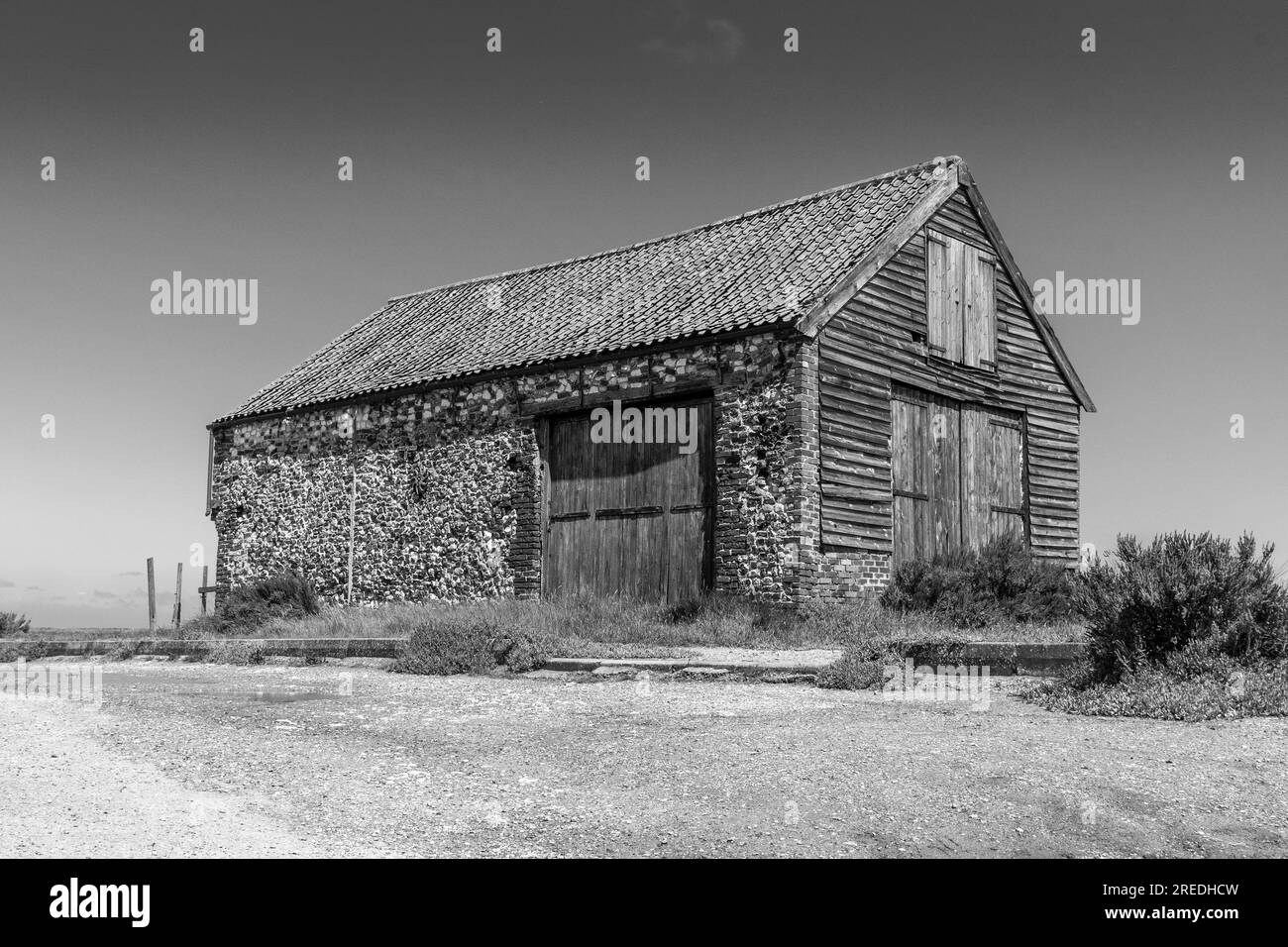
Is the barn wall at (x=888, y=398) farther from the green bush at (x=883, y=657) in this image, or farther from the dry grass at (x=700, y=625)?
the green bush at (x=883, y=657)

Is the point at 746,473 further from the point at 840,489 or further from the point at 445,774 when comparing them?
the point at 445,774

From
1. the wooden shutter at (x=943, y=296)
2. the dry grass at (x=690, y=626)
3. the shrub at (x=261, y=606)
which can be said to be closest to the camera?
the dry grass at (x=690, y=626)

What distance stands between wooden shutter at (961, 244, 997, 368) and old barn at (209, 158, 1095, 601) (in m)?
0.05

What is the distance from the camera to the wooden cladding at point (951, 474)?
1647 centimetres

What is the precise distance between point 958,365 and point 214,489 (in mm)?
14342

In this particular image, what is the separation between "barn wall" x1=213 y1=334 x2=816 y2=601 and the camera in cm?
1516

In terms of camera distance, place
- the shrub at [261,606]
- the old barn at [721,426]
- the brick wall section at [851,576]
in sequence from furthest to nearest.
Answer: the shrub at [261,606]
the old barn at [721,426]
the brick wall section at [851,576]

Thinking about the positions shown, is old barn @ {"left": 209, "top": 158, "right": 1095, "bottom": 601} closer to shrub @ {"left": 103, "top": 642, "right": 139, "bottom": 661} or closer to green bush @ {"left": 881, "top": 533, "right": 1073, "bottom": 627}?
green bush @ {"left": 881, "top": 533, "right": 1073, "bottom": 627}

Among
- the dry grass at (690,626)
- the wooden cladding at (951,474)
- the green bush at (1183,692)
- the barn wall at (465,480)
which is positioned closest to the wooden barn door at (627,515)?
the barn wall at (465,480)

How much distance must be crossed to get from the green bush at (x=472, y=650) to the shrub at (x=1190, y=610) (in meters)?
5.32

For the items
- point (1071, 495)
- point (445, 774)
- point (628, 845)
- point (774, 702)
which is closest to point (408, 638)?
point (774, 702)

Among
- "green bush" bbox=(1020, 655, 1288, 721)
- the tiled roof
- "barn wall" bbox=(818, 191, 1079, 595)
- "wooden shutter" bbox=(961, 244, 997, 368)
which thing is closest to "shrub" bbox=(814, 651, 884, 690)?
"green bush" bbox=(1020, 655, 1288, 721)

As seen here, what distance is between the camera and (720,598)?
15117 mm

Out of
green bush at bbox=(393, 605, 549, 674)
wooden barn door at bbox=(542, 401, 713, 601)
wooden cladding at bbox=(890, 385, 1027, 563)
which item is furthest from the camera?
wooden cladding at bbox=(890, 385, 1027, 563)
